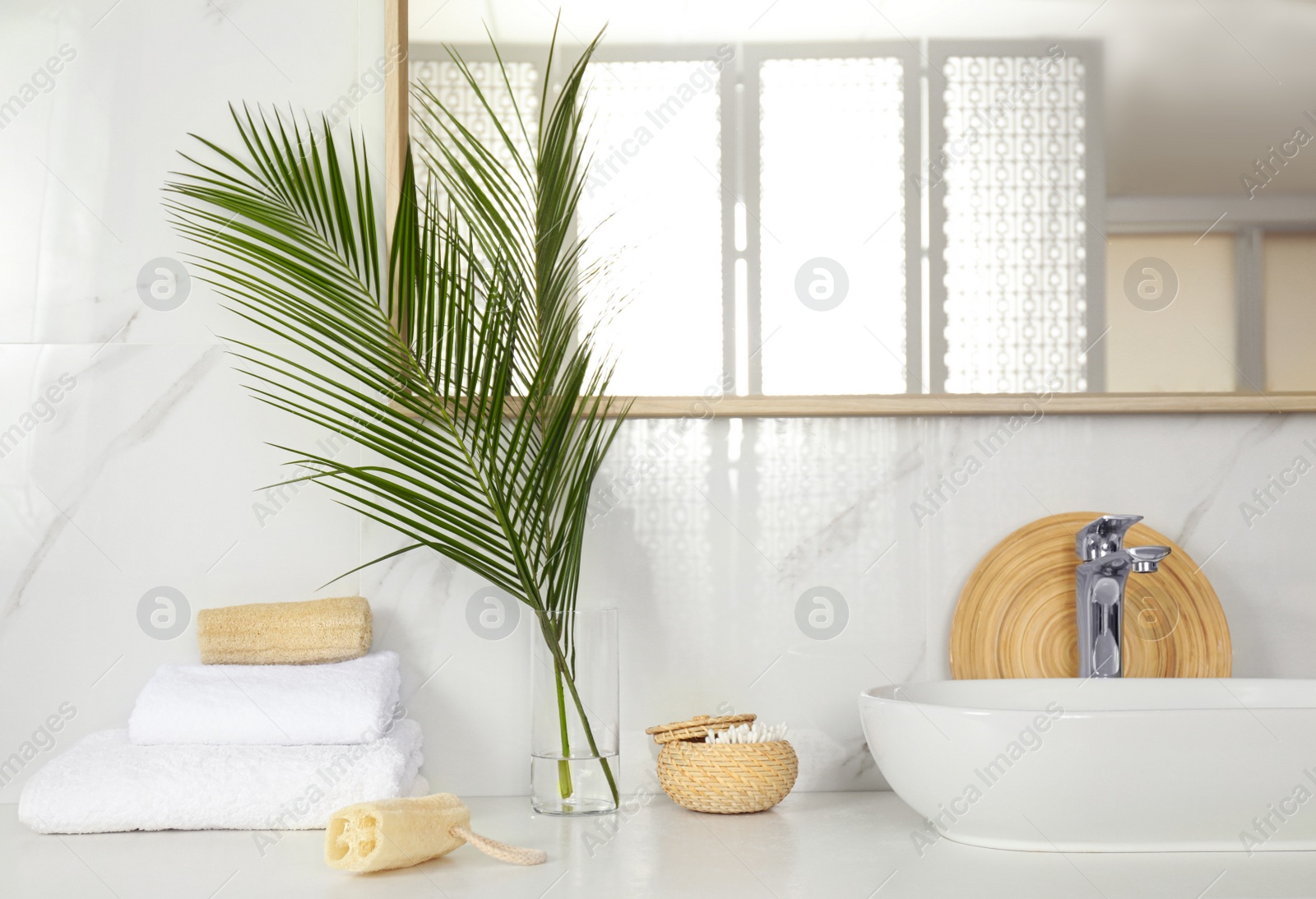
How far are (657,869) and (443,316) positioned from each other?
575 mm

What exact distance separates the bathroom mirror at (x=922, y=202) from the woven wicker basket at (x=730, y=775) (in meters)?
0.41

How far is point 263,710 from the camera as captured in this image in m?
1.01

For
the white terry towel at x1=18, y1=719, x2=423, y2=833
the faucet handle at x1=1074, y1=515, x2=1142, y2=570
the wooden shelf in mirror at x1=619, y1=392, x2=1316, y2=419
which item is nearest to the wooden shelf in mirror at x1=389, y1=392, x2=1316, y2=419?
the wooden shelf in mirror at x1=619, y1=392, x2=1316, y2=419

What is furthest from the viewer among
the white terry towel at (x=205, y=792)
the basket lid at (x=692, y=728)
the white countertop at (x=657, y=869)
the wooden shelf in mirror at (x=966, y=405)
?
the wooden shelf in mirror at (x=966, y=405)

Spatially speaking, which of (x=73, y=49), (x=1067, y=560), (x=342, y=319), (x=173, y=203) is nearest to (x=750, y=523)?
(x=1067, y=560)

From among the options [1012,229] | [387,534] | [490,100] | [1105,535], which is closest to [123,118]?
[490,100]

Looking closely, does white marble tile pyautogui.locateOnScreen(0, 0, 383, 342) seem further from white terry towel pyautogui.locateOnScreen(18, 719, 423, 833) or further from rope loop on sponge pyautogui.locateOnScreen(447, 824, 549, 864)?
rope loop on sponge pyautogui.locateOnScreen(447, 824, 549, 864)

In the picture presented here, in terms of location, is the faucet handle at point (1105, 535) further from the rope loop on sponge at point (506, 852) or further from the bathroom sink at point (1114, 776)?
the rope loop on sponge at point (506, 852)

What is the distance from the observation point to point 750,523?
3.85ft

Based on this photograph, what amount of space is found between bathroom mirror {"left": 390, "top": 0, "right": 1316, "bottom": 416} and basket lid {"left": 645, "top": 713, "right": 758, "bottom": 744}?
1.23 feet

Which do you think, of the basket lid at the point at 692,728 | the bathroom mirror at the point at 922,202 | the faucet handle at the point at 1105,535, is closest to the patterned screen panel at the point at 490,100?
the bathroom mirror at the point at 922,202

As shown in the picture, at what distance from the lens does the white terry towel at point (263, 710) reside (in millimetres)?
1009

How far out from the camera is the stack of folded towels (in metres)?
0.95

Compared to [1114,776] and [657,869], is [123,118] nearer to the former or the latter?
[657,869]
